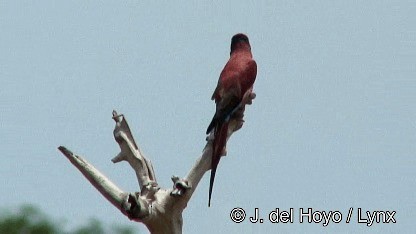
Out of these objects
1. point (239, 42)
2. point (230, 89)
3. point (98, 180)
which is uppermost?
point (239, 42)

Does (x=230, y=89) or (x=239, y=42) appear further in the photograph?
(x=239, y=42)

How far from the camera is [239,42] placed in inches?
268

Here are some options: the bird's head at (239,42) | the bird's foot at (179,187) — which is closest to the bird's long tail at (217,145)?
the bird's foot at (179,187)

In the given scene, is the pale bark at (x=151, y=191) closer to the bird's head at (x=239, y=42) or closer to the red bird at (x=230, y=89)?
the red bird at (x=230, y=89)

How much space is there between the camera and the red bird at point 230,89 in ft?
20.6

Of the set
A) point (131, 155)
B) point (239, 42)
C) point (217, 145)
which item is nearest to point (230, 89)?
point (217, 145)

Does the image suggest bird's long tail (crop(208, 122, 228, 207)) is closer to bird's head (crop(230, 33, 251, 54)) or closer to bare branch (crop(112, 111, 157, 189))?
bare branch (crop(112, 111, 157, 189))

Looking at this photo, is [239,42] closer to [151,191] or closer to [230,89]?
[230,89]

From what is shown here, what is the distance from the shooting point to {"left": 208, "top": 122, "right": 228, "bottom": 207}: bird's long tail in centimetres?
625

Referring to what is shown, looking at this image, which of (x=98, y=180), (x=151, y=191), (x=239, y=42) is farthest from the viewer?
(x=239, y=42)

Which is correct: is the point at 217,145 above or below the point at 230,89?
below

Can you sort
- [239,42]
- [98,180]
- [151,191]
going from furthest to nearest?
[239,42]
[151,191]
[98,180]

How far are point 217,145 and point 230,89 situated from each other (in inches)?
14.3

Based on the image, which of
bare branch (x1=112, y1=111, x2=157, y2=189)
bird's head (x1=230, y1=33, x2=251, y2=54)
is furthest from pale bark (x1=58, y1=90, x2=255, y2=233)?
bird's head (x1=230, y1=33, x2=251, y2=54)
